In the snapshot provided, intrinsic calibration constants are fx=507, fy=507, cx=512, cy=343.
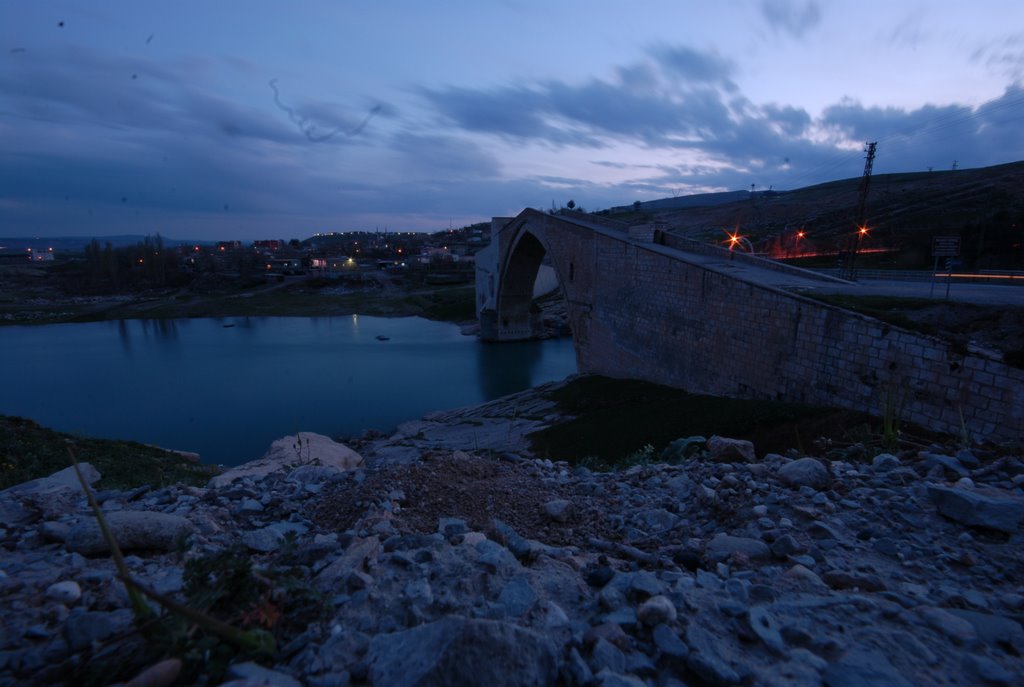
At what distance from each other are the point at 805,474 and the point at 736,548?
4.10ft

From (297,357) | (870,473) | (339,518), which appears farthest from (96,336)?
(870,473)

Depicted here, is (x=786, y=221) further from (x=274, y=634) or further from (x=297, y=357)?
(x=274, y=634)

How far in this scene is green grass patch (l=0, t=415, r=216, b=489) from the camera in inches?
245

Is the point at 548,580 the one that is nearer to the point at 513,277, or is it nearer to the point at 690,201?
the point at 513,277

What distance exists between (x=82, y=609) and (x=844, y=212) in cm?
5435

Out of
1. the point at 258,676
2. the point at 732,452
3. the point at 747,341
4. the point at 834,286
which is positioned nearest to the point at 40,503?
the point at 258,676

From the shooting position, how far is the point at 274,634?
176 centimetres

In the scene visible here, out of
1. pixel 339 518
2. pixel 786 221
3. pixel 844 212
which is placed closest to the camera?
pixel 339 518

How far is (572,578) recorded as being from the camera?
2.40m

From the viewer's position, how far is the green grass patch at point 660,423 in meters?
8.41

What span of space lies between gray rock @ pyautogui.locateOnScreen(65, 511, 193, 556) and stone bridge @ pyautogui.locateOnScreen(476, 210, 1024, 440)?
5.90 metres

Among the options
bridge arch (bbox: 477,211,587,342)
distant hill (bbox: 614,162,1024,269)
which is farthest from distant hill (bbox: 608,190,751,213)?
bridge arch (bbox: 477,211,587,342)

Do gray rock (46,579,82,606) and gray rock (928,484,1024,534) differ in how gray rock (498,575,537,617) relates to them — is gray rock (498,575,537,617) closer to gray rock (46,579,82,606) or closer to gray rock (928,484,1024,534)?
gray rock (46,579,82,606)

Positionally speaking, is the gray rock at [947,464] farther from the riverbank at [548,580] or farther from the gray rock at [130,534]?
the gray rock at [130,534]
